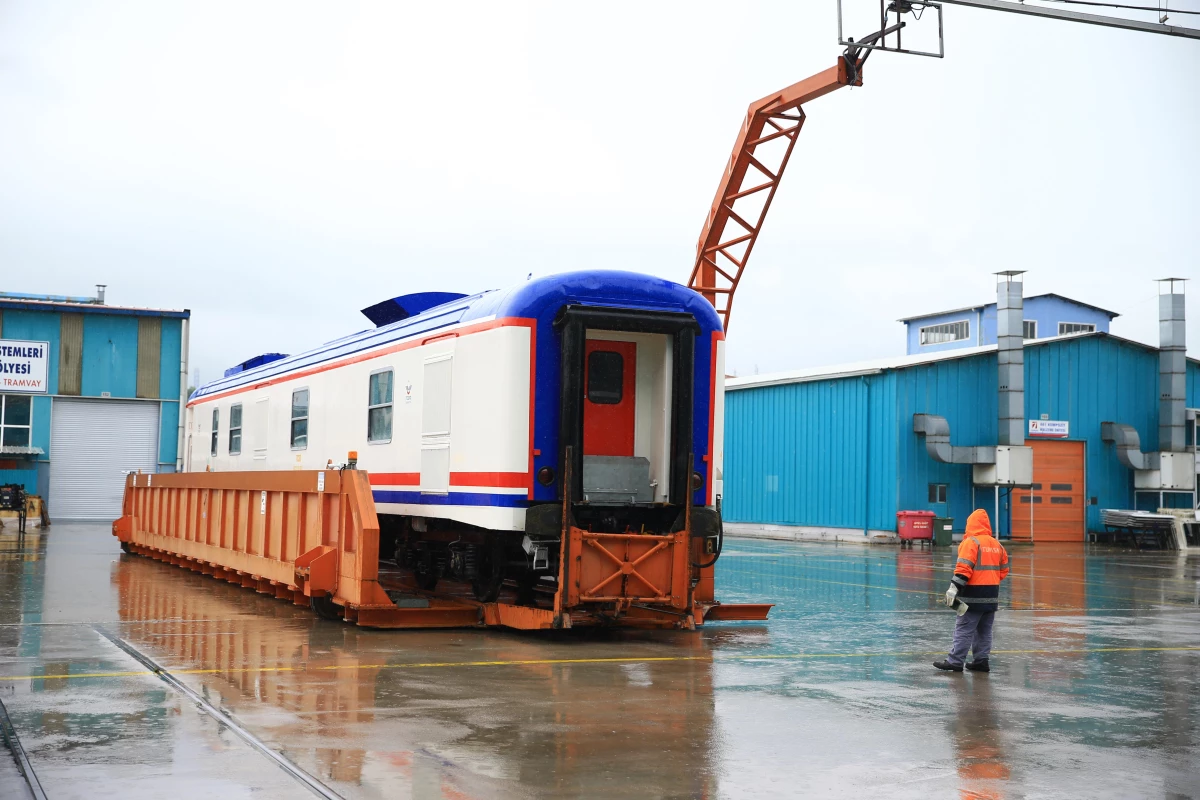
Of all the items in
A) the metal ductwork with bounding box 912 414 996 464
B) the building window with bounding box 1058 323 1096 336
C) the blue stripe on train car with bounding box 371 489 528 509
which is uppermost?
the building window with bounding box 1058 323 1096 336

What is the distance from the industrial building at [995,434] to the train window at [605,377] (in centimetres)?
2278

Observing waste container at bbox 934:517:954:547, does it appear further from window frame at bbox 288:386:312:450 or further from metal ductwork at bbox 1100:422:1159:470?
window frame at bbox 288:386:312:450

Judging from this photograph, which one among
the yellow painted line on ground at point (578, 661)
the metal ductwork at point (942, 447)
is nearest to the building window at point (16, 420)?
the metal ductwork at point (942, 447)

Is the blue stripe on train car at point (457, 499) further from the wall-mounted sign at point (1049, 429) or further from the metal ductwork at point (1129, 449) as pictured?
the metal ductwork at point (1129, 449)

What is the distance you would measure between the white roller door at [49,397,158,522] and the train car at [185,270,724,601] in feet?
85.1

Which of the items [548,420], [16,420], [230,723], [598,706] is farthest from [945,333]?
[230,723]

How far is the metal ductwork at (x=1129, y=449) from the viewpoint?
118 feet

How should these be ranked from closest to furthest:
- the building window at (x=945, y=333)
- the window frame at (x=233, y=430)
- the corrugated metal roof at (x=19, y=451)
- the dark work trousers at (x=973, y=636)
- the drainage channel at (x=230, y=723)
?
1. the drainage channel at (x=230, y=723)
2. the dark work trousers at (x=973, y=636)
3. the window frame at (x=233, y=430)
4. the corrugated metal roof at (x=19, y=451)
5. the building window at (x=945, y=333)

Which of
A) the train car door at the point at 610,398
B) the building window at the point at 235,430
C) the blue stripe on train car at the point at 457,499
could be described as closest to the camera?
the blue stripe on train car at the point at 457,499

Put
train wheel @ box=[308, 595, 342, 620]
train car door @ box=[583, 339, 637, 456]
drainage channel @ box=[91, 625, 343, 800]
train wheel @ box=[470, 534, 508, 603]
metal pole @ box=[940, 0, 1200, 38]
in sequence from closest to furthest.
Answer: drainage channel @ box=[91, 625, 343, 800]
train car door @ box=[583, 339, 637, 456]
train wheel @ box=[470, 534, 508, 603]
train wheel @ box=[308, 595, 342, 620]
metal pole @ box=[940, 0, 1200, 38]

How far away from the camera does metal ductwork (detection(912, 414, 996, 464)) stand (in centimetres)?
3394

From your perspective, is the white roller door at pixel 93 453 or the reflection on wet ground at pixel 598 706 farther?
the white roller door at pixel 93 453

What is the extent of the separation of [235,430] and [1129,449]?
26407 mm

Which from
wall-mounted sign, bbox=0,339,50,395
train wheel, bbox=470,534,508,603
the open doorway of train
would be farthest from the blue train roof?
wall-mounted sign, bbox=0,339,50,395
